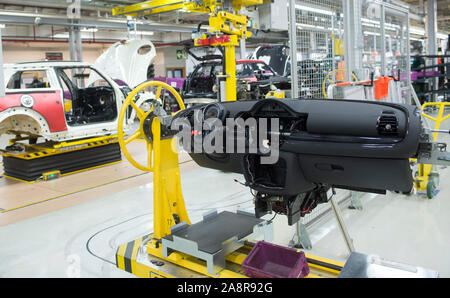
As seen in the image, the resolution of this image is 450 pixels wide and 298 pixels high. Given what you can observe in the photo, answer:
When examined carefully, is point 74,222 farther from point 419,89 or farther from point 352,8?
point 419,89

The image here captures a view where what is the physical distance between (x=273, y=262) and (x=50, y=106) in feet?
17.3

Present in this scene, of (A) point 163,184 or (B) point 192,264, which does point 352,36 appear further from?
(B) point 192,264

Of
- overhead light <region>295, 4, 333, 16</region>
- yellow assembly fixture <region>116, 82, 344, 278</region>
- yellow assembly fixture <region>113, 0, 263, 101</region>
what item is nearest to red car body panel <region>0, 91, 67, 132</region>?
yellow assembly fixture <region>113, 0, 263, 101</region>

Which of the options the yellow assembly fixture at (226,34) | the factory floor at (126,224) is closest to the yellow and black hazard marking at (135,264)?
the factory floor at (126,224)

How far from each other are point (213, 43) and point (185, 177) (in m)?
2.19

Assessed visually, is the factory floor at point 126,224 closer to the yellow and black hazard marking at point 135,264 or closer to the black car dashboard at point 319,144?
the yellow and black hazard marking at point 135,264

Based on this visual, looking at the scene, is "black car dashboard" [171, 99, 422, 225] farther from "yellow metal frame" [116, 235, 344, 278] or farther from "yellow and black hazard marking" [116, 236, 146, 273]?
"yellow and black hazard marking" [116, 236, 146, 273]

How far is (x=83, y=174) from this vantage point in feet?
21.3

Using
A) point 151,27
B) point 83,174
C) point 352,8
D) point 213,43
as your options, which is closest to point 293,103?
point 352,8

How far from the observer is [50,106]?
20.5ft

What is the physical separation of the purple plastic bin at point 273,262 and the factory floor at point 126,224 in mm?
1370

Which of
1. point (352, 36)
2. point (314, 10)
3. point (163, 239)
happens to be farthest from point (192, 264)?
point (352, 36)

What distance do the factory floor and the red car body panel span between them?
0.97 m

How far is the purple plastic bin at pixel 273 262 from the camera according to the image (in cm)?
187
